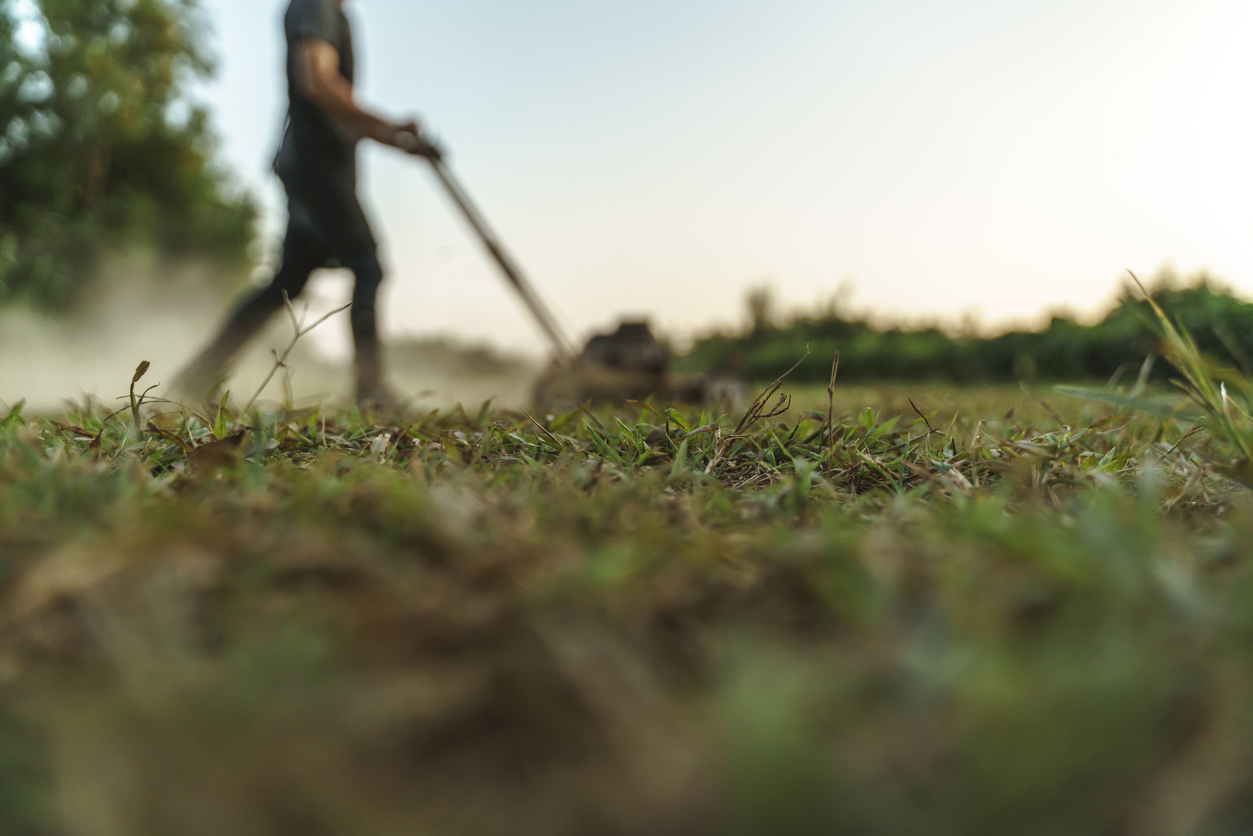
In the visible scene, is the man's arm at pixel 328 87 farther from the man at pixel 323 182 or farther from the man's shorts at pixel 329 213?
the man's shorts at pixel 329 213

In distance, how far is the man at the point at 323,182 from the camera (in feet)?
9.73

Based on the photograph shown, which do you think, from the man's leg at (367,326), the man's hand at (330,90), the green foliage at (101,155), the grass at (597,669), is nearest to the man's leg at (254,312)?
the man's leg at (367,326)

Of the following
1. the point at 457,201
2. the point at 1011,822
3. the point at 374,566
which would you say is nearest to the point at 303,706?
the point at 374,566

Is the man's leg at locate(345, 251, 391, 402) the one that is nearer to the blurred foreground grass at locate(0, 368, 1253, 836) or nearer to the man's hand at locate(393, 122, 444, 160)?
the man's hand at locate(393, 122, 444, 160)

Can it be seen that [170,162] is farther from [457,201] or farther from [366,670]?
[366,670]

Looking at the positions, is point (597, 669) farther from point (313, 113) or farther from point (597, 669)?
point (313, 113)

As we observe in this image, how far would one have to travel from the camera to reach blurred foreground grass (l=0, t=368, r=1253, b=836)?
314 millimetres

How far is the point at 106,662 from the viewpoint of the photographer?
421 millimetres

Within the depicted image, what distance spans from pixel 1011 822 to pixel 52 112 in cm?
1240

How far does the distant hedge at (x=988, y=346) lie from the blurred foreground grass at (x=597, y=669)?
705 mm

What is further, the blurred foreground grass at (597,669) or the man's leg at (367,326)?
the man's leg at (367,326)

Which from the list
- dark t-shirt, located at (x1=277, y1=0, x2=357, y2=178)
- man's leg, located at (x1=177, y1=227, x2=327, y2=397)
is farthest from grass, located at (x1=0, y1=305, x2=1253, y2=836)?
dark t-shirt, located at (x1=277, y1=0, x2=357, y2=178)

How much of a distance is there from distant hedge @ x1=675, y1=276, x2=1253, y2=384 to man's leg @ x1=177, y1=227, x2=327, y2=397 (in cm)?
254

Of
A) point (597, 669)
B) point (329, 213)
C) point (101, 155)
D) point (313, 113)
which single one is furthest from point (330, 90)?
point (101, 155)
